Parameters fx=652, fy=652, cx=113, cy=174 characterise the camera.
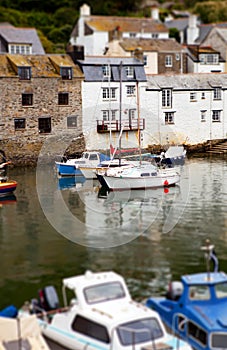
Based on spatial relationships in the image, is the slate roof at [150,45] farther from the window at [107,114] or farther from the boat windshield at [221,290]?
the boat windshield at [221,290]

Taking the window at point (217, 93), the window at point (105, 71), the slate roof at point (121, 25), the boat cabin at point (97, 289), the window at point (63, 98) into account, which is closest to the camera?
the boat cabin at point (97, 289)

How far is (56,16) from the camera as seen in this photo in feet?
283

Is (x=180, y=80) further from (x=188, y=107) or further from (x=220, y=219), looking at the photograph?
(x=220, y=219)

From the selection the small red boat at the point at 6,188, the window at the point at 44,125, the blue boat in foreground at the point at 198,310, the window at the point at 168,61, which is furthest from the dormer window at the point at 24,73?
the blue boat in foreground at the point at 198,310

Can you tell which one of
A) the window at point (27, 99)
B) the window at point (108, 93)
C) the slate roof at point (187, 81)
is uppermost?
the slate roof at point (187, 81)

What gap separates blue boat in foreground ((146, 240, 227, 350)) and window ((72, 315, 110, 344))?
1953mm

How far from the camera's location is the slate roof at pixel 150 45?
206 feet

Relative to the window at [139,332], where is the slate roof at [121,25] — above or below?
above

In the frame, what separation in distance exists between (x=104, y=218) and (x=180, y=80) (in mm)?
27778

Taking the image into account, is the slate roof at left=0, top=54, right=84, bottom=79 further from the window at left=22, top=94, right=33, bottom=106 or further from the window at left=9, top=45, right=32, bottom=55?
the window at left=9, top=45, right=32, bottom=55

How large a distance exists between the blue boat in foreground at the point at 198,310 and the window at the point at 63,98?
34769mm

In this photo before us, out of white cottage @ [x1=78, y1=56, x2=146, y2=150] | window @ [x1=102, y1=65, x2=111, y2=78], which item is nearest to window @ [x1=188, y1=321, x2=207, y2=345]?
white cottage @ [x1=78, y1=56, x2=146, y2=150]

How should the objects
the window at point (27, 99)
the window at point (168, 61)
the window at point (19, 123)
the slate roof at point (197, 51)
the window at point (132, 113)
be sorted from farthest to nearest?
the slate roof at point (197, 51), the window at point (168, 61), the window at point (132, 113), the window at point (27, 99), the window at point (19, 123)

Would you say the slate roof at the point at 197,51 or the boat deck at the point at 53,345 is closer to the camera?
the boat deck at the point at 53,345
